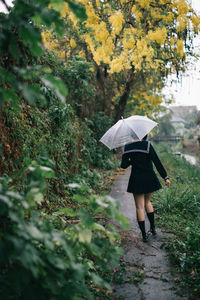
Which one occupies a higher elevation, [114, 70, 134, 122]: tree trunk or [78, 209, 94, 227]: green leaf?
[114, 70, 134, 122]: tree trunk

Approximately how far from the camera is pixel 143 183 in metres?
3.90

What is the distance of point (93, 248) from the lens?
190 cm

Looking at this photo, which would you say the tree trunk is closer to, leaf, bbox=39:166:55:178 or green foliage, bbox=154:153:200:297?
green foliage, bbox=154:153:200:297

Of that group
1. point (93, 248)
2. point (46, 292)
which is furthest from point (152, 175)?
point (46, 292)

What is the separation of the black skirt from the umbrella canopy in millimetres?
536

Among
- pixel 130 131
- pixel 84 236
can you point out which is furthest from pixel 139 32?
pixel 84 236

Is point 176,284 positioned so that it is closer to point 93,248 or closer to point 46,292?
point 93,248

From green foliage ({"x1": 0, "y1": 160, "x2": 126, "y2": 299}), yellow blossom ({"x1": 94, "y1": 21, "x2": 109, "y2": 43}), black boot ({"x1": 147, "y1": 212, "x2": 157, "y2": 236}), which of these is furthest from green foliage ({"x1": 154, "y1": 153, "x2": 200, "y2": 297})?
yellow blossom ({"x1": 94, "y1": 21, "x2": 109, "y2": 43})

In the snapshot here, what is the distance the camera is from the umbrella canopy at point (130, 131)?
13.3 feet

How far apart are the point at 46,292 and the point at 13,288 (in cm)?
22

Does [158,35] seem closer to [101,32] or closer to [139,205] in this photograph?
[101,32]

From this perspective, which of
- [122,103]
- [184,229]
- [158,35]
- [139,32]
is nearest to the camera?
[184,229]

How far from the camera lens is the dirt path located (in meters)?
2.59

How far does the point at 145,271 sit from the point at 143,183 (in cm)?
125
